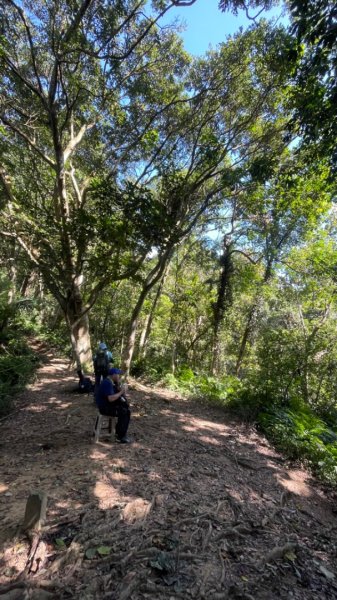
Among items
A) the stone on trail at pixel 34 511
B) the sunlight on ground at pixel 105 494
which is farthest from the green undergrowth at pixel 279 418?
the stone on trail at pixel 34 511

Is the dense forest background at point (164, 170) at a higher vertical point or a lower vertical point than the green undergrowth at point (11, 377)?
higher

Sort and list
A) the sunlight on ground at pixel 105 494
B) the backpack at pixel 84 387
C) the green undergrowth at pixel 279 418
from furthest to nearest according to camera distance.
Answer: the backpack at pixel 84 387 → the green undergrowth at pixel 279 418 → the sunlight on ground at pixel 105 494

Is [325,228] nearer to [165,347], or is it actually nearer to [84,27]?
[165,347]

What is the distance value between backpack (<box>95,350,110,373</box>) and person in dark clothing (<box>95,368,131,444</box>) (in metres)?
2.76

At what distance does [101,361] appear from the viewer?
875cm

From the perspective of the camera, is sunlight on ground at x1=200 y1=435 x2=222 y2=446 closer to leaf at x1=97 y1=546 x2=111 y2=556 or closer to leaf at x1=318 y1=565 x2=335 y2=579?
leaf at x1=318 y1=565 x2=335 y2=579

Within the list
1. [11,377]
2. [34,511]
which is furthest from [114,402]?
[11,377]

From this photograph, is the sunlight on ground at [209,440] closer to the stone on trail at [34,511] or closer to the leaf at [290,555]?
the leaf at [290,555]

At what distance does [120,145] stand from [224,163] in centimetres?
425

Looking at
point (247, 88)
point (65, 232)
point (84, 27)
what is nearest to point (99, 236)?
point (65, 232)

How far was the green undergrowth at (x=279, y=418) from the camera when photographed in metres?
6.79

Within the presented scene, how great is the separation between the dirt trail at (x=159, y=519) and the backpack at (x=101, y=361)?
1646 millimetres

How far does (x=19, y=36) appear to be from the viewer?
10.1m

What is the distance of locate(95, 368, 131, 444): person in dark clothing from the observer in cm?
568
